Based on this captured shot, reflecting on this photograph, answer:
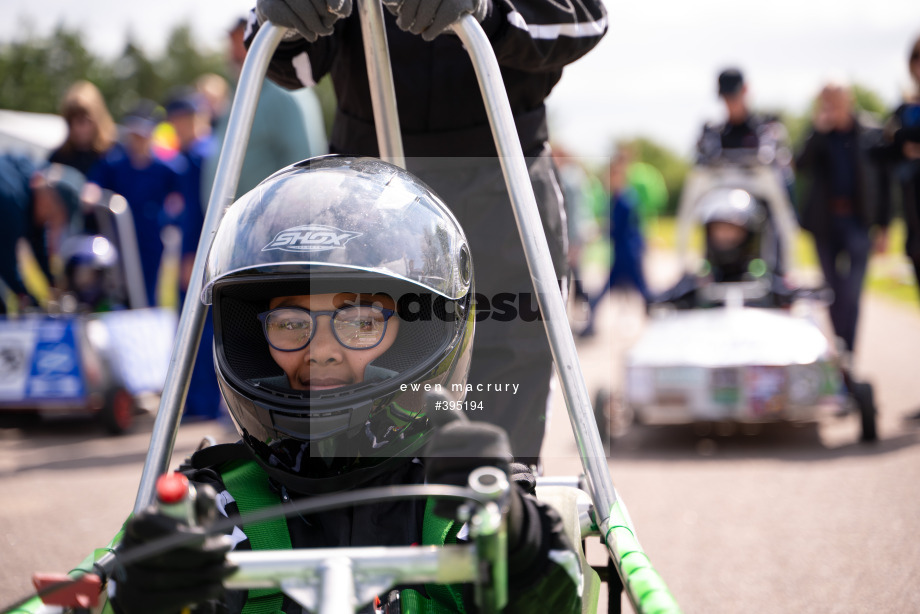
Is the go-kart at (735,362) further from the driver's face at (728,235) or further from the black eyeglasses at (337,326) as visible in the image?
the black eyeglasses at (337,326)

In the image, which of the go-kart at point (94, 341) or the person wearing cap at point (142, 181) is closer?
the go-kart at point (94, 341)

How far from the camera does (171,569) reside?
4.33 feet

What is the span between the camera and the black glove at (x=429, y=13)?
191 centimetres

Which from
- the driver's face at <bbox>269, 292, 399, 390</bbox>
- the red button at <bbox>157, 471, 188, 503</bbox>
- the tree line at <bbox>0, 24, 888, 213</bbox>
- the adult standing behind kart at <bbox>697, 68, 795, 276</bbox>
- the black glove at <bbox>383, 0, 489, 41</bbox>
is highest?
the tree line at <bbox>0, 24, 888, 213</bbox>

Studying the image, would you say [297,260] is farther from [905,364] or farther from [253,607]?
[905,364]

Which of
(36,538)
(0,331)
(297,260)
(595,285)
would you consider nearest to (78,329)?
(0,331)

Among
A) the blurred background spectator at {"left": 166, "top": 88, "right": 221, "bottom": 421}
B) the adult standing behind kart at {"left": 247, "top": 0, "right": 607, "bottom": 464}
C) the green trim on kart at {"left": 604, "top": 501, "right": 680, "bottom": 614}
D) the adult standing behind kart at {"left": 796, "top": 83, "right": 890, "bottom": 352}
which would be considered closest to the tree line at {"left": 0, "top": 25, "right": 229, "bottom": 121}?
the blurred background spectator at {"left": 166, "top": 88, "right": 221, "bottom": 421}

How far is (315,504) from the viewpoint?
1.32 metres

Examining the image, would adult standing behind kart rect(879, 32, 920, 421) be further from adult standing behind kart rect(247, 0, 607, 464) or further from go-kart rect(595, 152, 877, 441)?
adult standing behind kart rect(247, 0, 607, 464)

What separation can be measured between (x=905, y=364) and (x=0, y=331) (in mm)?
7093

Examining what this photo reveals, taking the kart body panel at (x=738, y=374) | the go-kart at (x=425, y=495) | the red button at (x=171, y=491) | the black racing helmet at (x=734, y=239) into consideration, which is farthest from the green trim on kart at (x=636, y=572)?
the black racing helmet at (x=734, y=239)

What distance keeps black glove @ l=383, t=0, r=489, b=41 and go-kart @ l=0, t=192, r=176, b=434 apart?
480 cm

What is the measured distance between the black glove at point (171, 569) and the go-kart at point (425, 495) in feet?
0.09

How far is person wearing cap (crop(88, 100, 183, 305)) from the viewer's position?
7227 mm
